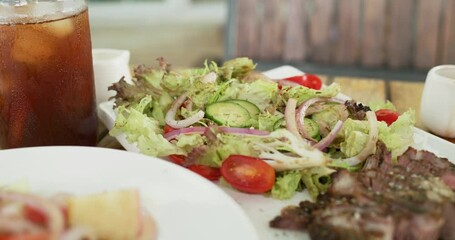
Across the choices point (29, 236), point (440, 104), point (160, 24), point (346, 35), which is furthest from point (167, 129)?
point (160, 24)

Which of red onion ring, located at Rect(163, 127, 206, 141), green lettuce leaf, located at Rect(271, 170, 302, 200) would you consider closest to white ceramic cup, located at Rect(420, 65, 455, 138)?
green lettuce leaf, located at Rect(271, 170, 302, 200)

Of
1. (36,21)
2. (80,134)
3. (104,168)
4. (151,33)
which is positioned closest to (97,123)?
(80,134)

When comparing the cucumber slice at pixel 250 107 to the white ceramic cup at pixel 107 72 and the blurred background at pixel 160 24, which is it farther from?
the blurred background at pixel 160 24

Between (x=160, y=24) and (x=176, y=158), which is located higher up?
(x=176, y=158)

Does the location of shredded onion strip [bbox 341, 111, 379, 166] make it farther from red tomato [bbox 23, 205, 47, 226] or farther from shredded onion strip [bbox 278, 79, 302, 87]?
red tomato [bbox 23, 205, 47, 226]

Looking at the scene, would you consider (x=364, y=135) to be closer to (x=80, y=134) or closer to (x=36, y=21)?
(x=80, y=134)

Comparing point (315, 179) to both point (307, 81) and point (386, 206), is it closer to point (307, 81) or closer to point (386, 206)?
point (386, 206)

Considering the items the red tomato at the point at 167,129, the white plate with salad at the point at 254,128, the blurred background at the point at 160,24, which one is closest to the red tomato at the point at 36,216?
the white plate with salad at the point at 254,128
